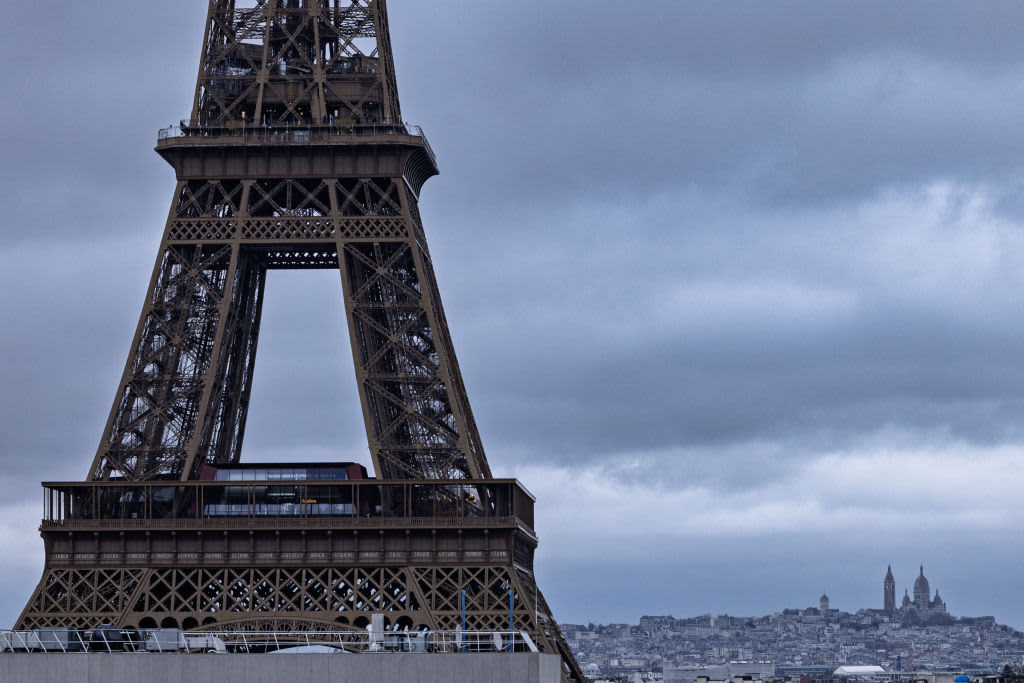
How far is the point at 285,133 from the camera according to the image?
11988 centimetres

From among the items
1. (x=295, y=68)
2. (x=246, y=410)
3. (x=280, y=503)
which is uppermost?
(x=295, y=68)

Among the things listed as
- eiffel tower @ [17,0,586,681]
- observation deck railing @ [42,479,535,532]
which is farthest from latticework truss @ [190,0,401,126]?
observation deck railing @ [42,479,535,532]

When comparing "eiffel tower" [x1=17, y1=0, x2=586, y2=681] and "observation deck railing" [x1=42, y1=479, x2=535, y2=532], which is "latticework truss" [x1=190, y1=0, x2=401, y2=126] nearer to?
"eiffel tower" [x1=17, y1=0, x2=586, y2=681]

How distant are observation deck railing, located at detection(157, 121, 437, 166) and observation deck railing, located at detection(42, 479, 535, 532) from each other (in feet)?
69.4

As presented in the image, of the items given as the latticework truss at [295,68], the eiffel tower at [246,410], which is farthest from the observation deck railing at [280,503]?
the latticework truss at [295,68]

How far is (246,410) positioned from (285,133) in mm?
18878

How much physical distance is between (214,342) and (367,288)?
31.5 ft

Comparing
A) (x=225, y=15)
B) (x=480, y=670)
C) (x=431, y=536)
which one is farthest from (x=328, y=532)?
(x=480, y=670)

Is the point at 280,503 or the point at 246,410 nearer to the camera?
the point at 280,503

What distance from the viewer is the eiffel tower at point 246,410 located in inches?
4316

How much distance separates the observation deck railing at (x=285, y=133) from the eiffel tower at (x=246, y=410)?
0.12m

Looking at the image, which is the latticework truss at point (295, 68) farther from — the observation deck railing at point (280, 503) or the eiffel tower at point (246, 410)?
the observation deck railing at point (280, 503)

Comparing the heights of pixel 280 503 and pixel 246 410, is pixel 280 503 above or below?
below

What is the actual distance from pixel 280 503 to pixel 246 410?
607 inches
